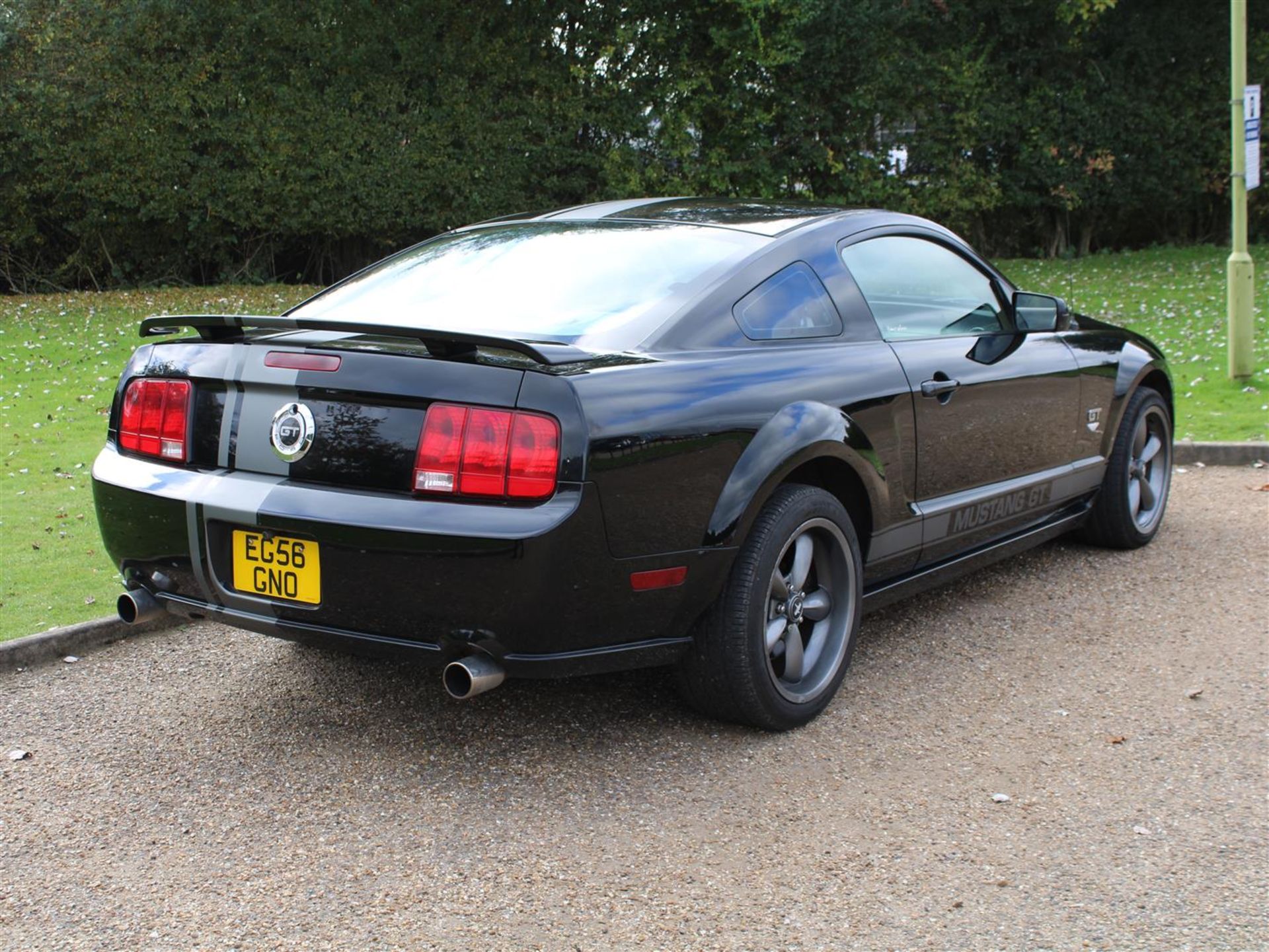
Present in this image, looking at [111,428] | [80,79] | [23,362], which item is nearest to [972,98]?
[80,79]

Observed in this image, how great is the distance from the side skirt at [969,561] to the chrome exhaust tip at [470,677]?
1456 mm

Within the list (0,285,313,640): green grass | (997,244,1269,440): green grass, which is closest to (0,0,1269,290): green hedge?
(0,285,313,640): green grass

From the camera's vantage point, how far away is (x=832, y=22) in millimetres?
20156

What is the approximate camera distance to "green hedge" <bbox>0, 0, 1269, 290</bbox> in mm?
17906

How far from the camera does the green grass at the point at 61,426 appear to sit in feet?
16.5

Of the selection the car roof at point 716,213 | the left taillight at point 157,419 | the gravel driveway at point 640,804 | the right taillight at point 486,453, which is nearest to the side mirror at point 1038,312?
the car roof at point 716,213

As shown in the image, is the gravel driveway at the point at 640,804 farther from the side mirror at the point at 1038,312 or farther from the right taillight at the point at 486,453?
the side mirror at the point at 1038,312

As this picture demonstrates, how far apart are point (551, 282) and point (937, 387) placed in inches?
52.7

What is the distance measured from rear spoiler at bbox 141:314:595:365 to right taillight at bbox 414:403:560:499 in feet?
0.50

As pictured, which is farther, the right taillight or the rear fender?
the rear fender

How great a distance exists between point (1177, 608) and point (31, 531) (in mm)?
5019

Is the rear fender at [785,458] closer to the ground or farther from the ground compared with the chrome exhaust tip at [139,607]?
farther from the ground

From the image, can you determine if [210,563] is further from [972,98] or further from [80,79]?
[972,98]

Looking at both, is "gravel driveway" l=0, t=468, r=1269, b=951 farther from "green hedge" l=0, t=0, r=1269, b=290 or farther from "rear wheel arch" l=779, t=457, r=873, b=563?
"green hedge" l=0, t=0, r=1269, b=290
